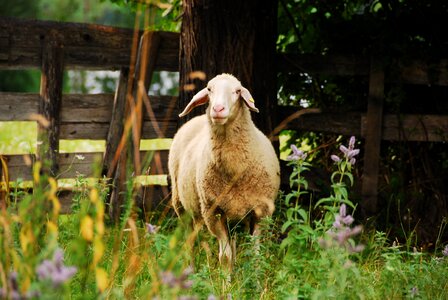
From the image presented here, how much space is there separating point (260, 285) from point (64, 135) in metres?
3.52

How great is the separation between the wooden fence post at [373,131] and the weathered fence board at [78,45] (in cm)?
190

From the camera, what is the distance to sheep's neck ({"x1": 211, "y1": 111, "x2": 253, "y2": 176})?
15.4ft

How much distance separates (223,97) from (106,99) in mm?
2635

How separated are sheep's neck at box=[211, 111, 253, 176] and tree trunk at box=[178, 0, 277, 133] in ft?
3.40

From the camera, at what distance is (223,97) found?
4.39 meters

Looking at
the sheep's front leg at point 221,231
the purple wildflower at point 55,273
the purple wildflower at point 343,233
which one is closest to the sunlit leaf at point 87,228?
the purple wildflower at point 55,273

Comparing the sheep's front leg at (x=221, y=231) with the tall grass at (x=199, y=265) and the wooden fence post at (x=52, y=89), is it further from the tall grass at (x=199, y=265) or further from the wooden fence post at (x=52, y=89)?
the wooden fence post at (x=52, y=89)

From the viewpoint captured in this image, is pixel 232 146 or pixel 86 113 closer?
pixel 232 146

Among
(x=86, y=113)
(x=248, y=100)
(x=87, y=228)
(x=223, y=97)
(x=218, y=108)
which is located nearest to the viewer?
(x=87, y=228)

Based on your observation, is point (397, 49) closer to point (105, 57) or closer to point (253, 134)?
point (253, 134)

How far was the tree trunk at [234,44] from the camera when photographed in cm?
574

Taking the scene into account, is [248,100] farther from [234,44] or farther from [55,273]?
[55,273]

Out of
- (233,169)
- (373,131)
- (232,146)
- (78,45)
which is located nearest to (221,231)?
(233,169)

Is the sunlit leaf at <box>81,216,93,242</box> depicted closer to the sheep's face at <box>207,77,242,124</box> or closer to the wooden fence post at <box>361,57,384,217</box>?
the sheep's face at <box>207,77,242,124</box>
